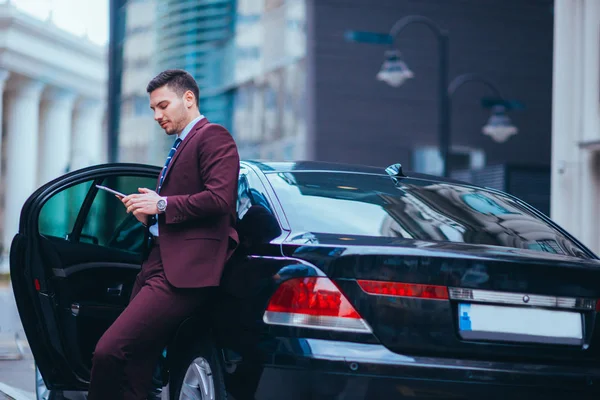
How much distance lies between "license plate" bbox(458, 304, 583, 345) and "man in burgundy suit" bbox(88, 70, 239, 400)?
0.97 meters

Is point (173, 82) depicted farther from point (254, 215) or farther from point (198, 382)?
point (198, 382)

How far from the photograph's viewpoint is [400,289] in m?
3.67

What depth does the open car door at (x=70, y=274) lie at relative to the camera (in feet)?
16.7

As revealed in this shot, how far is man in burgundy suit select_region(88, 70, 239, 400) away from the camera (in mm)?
4047

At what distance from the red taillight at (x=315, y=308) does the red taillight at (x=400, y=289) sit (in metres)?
0.09

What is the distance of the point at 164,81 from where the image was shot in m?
4.28

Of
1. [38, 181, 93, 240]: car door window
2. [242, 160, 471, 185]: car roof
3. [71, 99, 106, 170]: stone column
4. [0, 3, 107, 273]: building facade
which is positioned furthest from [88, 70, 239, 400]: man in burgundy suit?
[71, 99, 106, 170]: stone column

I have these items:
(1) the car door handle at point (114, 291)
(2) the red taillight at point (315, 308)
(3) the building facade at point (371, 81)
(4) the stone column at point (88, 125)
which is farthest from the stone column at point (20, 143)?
(2) the red taillight at point (315, 308)

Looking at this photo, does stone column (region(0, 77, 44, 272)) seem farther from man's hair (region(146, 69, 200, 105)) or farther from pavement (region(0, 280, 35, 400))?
man's hair (region(146, 69, 200, 105))

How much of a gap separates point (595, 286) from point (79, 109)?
75.7 metres

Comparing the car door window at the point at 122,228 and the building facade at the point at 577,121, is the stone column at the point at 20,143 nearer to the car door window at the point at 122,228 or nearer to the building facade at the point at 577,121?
the building facade at the point at 577,121

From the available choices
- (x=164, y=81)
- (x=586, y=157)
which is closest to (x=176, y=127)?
(x=164, y=81)

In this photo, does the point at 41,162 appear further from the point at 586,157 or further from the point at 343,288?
the point at 343,288

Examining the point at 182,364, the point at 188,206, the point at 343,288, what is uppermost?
the point at 188,206
